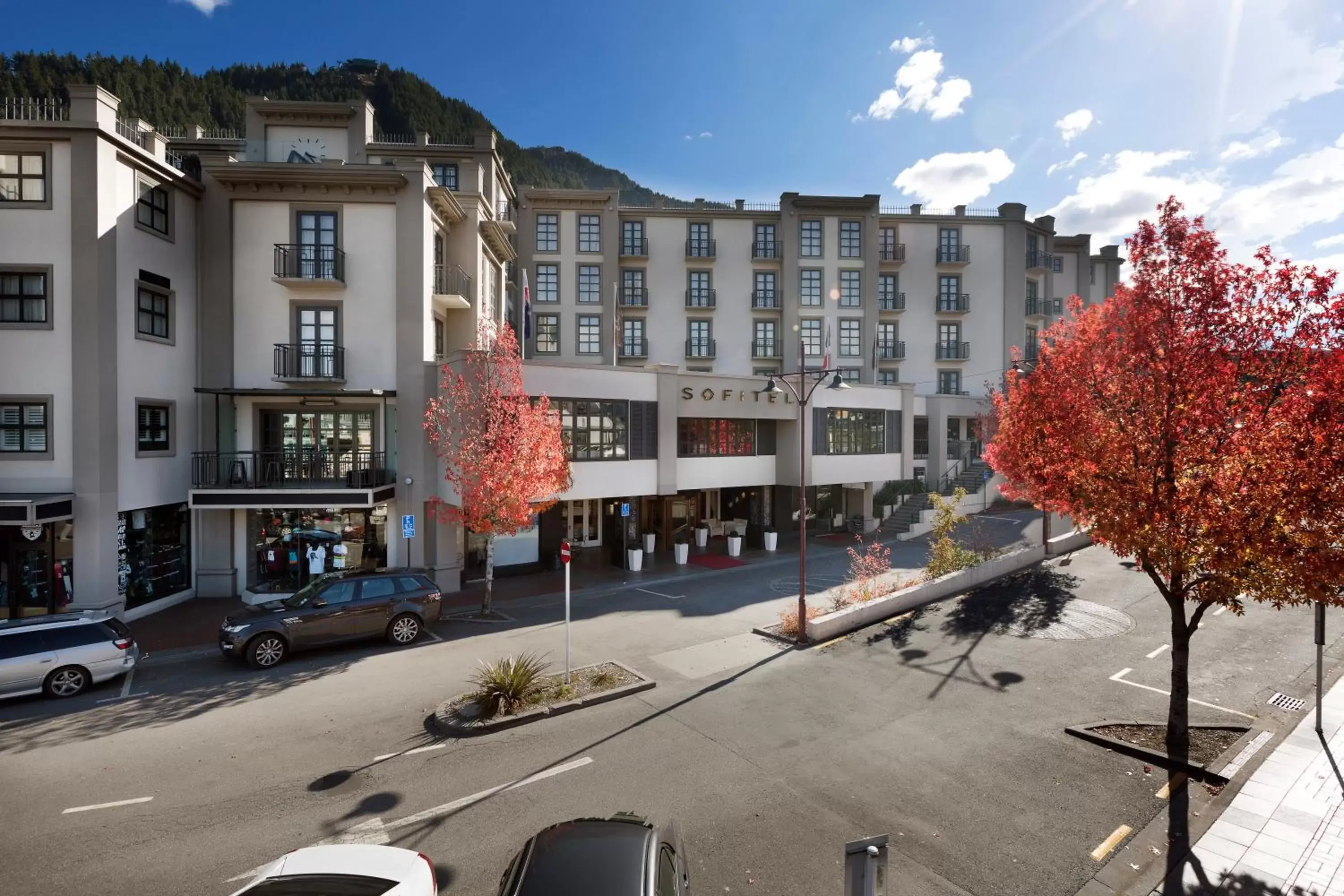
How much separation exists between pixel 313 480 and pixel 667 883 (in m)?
17.8

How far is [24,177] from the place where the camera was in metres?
16.0

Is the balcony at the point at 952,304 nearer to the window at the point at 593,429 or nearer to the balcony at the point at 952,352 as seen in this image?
the balcony at the point at 952,352

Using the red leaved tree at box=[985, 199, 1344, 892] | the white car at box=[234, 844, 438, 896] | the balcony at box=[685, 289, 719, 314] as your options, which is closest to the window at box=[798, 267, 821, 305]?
the balcony at box=[685, 289, 719, 314]

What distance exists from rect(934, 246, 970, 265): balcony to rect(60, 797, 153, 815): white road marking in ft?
137

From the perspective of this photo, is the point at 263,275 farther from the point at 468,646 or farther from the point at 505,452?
the point at 468,646

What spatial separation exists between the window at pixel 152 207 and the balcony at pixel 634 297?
70.6 ft

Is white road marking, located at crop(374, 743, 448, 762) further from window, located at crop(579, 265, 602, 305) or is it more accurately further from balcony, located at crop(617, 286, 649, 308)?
balcony, located at crop(617, 286, 649, 308)

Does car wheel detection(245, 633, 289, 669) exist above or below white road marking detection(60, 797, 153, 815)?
above

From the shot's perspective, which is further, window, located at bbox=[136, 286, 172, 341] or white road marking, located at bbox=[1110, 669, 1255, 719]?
window, located at bbox=[136, 286, 172, 341]

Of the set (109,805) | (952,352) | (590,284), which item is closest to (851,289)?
(952,352)

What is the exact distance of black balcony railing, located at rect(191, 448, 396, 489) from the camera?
60.8 feet

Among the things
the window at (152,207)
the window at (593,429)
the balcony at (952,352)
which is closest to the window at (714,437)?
the window at (593,429)

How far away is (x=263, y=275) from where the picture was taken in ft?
63.4

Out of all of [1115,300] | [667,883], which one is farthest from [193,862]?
[1115,300]
